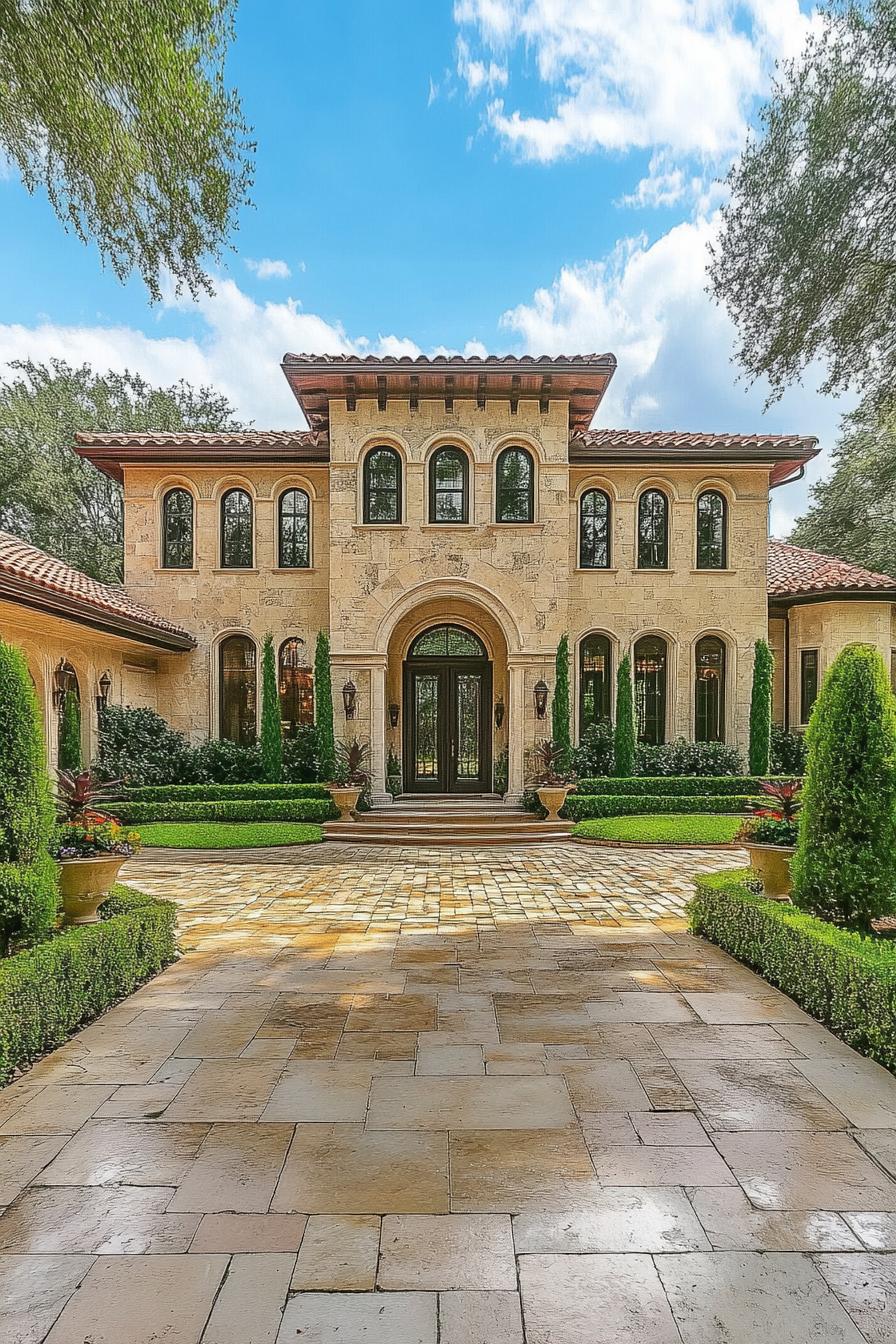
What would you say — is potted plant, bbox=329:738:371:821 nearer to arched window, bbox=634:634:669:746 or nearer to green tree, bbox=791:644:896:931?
arched window, bbox=634:634:669:746

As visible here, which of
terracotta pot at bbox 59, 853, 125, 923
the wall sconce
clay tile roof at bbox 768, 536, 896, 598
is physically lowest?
terracotta pot at bbox 59, 853, 125, 923

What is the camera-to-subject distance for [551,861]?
10.9m

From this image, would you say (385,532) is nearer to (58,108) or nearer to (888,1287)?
(58,108)

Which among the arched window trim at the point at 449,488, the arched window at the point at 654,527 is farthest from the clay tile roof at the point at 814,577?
the arched window trim at the point at 449,488

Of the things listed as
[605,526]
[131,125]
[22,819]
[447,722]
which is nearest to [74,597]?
[22,819]

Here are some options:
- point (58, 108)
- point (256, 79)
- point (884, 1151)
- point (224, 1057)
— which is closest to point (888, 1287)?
point (884, 1151)

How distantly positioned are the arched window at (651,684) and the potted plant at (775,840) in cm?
914

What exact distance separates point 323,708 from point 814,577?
38.8 ft

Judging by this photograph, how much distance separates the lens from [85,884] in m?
6.07

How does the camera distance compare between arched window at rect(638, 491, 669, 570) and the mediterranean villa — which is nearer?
the mediterranean villa

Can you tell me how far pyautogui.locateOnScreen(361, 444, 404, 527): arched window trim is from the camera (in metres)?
14.8

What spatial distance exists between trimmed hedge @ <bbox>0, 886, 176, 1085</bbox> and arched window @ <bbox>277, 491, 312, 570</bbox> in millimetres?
11103

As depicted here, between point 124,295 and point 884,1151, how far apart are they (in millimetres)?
8270

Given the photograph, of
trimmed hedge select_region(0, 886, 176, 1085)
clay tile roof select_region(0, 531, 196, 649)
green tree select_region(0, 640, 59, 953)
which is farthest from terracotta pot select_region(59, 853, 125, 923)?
clay tile roof select_region(0, 531, 196, 649)
